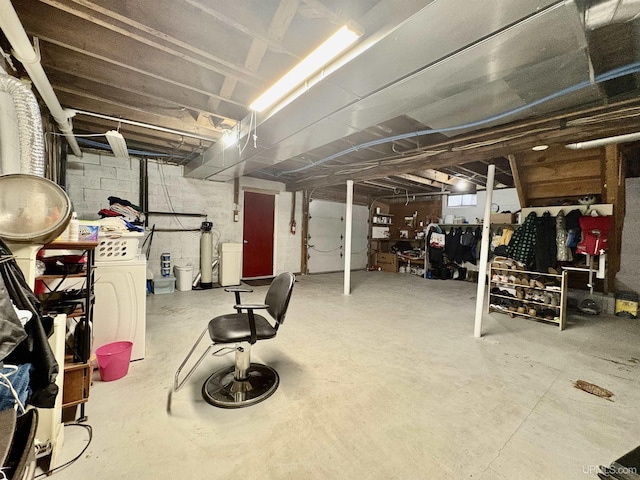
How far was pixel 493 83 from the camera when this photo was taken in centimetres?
174

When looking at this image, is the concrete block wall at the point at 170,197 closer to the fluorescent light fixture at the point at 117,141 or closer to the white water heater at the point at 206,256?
the white water heater at the point at 206,256

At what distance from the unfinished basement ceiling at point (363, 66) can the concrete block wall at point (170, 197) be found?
1.48m

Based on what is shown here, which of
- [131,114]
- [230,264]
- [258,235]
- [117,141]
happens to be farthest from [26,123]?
[258,235]

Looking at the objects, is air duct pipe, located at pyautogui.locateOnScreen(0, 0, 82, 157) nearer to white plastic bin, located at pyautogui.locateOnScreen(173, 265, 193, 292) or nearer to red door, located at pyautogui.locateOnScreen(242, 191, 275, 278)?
white plastic bin, located at pyautogui.locateOnScreen(173, 265, 193, 292)

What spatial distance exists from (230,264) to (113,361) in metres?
3.33

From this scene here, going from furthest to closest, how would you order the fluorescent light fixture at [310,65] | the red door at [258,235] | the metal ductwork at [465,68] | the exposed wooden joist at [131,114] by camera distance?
1. the red door at [258,235]
2. the exposed wooden joist at [131,114]
3. the fluorescent light fixture at [310,65]
4. the metal ductwork at [465,68]

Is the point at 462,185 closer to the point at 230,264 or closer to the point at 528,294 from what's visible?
the point at 528,294

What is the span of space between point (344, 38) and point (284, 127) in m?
1.13

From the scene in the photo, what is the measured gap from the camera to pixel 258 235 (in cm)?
609

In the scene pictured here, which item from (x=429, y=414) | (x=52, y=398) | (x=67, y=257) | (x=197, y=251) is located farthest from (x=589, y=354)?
(x=197, y=251)

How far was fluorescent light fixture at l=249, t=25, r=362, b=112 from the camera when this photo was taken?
4.09 ft

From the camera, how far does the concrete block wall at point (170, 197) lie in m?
4.17

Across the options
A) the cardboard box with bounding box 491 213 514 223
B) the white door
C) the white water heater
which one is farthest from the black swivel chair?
the cardboard box with bounding box 491 213 514 223

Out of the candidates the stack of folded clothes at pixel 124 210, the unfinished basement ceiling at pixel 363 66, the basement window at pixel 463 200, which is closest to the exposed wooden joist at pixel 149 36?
the unfinished basement ceiling at pixel 363 66
